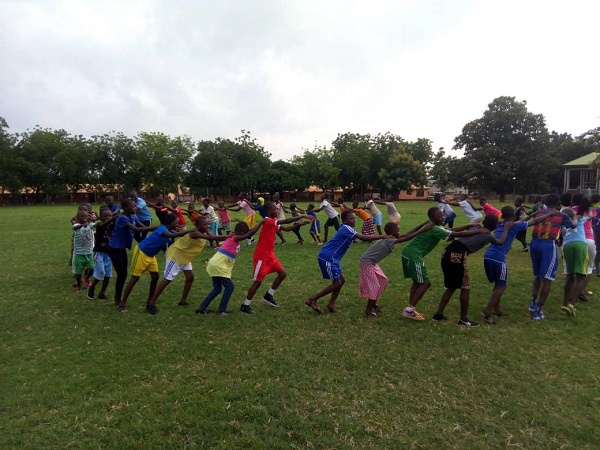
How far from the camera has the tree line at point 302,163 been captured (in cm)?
4884

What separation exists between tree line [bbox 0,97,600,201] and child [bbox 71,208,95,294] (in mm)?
48997

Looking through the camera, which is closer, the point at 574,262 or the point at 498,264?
the point at 498,264

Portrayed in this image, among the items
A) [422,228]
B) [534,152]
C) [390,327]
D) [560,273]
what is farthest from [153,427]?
[534,152]

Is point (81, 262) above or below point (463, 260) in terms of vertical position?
below

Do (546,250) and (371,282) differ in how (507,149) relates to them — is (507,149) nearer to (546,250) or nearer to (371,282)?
(546,250)

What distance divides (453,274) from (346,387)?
8.81 ft

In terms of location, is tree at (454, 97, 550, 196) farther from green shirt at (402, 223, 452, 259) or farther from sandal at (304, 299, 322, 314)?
sandal at (304, 299, 322, 314)

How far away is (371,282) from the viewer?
6.42 metres

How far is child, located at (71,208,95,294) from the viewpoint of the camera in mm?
7879

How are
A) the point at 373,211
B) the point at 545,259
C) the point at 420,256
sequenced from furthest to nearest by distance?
the point at 373,211, the point at 545,259, the point at 420,256

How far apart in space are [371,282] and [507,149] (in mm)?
49795

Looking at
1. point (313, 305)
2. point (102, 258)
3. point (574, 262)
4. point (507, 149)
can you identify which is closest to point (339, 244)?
point (313, 305)

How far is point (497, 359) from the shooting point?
500 centimetres

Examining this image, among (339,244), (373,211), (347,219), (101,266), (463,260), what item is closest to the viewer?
(463,260)
